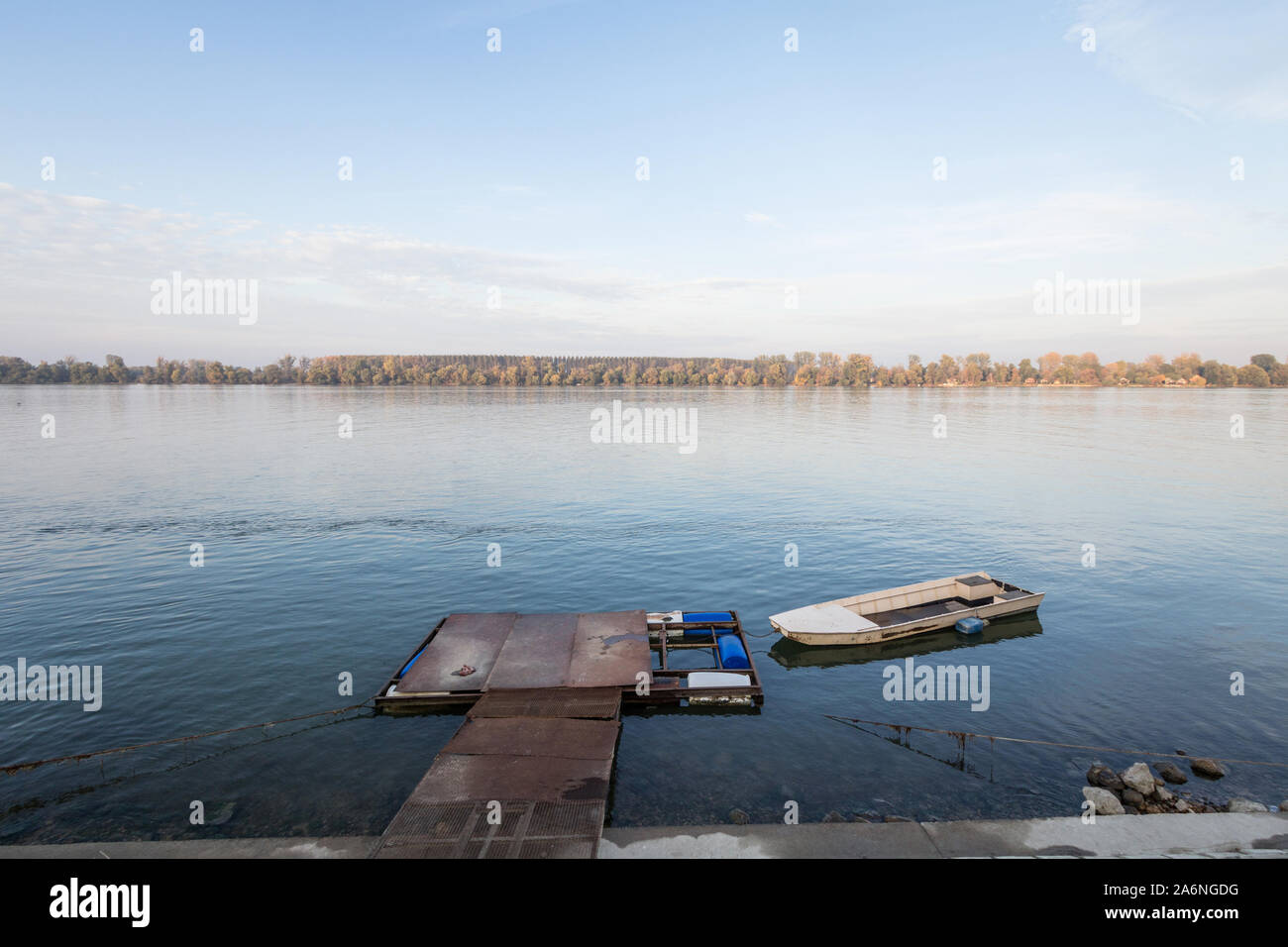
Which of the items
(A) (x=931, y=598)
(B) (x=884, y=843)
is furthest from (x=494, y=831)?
(A) (x=931, y=598)

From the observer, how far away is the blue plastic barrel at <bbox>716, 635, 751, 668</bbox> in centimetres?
3309

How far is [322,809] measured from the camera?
2223cm

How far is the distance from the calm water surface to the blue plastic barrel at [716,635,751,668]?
1.91 metres

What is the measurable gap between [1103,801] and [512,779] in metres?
19.3

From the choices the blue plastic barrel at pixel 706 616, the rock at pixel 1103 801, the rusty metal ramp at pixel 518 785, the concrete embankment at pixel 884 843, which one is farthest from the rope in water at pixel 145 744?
the rock at pixel 1103 801

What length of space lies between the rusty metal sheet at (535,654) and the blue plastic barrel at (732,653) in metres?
7.66

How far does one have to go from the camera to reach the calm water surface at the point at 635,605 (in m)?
23.9

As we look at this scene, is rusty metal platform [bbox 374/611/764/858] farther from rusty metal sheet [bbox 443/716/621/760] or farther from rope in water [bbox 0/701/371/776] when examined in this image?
rope in water [bbox 0/701/371/776]

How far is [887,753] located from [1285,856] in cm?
1145

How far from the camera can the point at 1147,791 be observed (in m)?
22.6

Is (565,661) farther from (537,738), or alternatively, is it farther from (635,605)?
(635,605)

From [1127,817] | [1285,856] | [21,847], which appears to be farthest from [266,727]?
[1285,856]

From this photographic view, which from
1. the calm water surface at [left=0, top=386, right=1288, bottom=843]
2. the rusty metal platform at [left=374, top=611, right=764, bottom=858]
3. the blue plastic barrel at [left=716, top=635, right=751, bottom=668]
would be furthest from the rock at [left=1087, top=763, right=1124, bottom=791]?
the blue plastic barrel at [left=716, top=635, right=751, bottom=668]

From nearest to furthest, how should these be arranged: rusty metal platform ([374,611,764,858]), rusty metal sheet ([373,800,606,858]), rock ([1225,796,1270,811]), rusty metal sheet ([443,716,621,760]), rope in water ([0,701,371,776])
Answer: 1. rusty metal sheet ([373,800,606,858])
2. rusty metal platform ([374,611,764,858])
3. rock ([1225,796,1270,811])
4. rusty metal sheet ([443,716,621,760])
5. rope in water ([0,701,371,776])
